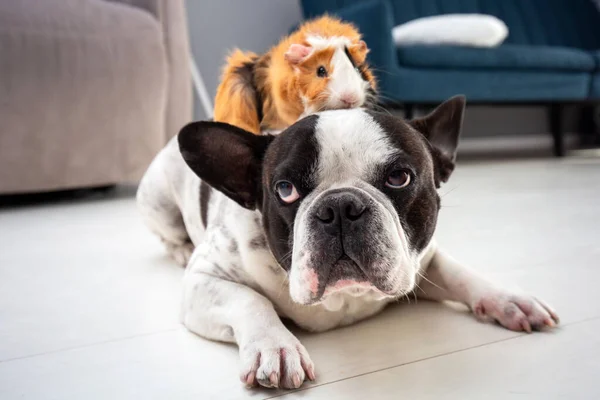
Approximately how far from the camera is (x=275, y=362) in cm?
97

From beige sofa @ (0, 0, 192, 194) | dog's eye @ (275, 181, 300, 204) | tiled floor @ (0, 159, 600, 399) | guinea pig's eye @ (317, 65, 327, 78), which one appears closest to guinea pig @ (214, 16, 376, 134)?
guinea pig's eye @ (317, 65, 327, 78)

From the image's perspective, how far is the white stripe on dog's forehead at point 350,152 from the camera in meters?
1.09

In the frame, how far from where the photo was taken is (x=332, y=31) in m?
1.42

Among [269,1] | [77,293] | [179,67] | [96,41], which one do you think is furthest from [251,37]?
[77,293]

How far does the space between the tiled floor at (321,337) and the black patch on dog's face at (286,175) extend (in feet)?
0.73

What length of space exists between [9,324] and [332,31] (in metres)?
1.05

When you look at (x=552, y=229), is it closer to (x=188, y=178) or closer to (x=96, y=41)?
(x=188, y=178)

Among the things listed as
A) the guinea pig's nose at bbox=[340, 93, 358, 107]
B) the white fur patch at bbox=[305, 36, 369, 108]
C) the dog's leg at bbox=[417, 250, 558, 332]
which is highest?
the white fur patch at bbox=[305, 36, 369, 108]

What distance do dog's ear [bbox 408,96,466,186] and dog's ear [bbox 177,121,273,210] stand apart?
0.39 m

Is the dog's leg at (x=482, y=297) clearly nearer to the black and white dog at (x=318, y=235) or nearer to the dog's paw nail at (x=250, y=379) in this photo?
the black and white dog at (x=318, y=235)

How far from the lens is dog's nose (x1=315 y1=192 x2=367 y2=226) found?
978 millimetres

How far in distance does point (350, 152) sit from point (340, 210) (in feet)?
0.54

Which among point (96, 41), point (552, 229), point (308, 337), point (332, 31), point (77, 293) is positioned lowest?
point (552, 229)

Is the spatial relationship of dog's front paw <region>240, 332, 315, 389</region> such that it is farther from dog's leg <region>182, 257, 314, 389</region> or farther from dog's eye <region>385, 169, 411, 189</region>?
dog's eye <region>385, 169, 411, 189</region>
